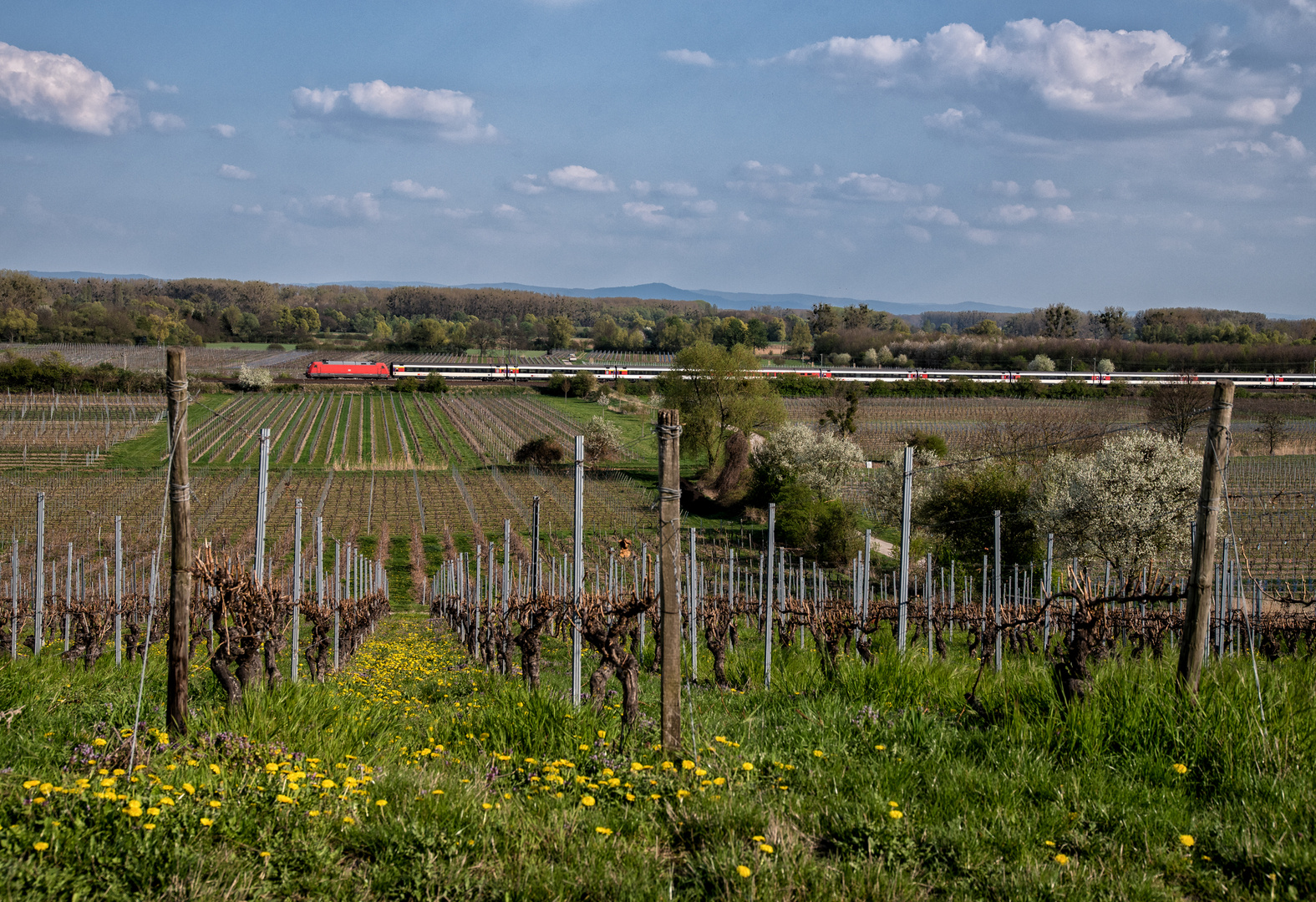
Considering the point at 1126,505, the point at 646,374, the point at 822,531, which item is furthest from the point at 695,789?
the point at 646,374

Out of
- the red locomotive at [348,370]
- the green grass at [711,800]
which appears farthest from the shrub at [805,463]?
the red locomotive at [348,370]

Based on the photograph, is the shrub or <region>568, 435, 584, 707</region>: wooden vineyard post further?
the shrub

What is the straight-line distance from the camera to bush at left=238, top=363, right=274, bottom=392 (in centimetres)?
7731

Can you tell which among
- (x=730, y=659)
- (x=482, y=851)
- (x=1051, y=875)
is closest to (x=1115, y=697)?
(x=1051, y=875)

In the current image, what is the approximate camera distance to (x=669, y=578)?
5.18 meters

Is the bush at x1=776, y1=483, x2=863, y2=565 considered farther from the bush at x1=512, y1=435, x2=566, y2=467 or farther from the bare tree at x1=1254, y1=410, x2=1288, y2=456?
the bare tree at x1=1254, y1=410, x2=1288, y2=456

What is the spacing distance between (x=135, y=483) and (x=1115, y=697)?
138 feet

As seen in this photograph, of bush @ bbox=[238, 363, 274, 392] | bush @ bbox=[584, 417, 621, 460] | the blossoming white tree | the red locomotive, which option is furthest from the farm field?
the red locomotive

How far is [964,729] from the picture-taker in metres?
5.49

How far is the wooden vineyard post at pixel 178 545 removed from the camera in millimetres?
5176

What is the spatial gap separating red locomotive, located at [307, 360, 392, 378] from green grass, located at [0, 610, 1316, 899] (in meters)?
86.6

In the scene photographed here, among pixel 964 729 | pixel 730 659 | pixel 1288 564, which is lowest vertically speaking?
pixel 1288 564

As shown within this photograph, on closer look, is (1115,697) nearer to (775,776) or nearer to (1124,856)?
(1124,856)

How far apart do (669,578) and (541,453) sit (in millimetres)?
45309
